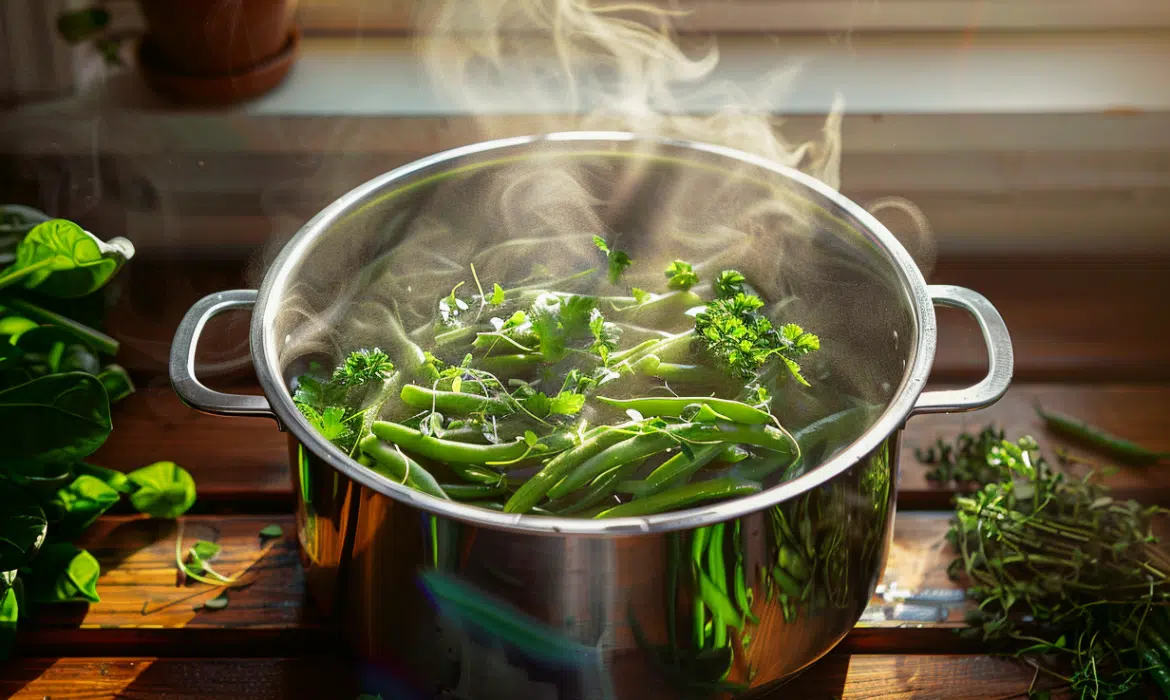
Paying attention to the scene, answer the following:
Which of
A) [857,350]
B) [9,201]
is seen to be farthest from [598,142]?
[9,201]

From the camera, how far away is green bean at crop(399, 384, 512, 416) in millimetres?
1104

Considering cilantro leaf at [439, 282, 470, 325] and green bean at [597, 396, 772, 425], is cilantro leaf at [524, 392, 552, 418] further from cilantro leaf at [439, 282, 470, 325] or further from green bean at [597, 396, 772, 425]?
cilantro leaf at [439, 282, 470, 325]

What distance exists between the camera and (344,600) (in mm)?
1039

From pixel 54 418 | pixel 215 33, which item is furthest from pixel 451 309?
pixel 215 33

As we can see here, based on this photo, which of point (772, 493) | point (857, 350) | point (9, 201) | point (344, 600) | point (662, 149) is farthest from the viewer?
point (9, 201)

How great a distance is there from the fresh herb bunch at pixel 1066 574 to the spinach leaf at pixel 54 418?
920 millimetres

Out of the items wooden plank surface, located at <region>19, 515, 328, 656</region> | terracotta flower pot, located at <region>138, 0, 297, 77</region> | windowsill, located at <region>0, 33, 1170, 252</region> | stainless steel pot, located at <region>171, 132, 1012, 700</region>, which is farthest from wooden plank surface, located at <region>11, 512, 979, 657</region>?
terracotta flower pot, located at <region>138, 0, 297, 77</region>

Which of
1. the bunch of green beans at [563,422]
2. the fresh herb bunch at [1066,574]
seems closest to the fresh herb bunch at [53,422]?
the bunch of green beans at [563,422]

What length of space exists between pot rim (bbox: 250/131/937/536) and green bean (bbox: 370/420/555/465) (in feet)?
0.42

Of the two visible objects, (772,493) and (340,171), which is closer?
(772,493)

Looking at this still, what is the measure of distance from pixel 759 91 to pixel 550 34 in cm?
39

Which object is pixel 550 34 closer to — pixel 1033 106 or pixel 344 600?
pixel 1033 106

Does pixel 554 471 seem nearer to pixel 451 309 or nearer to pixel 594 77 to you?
pixel 451 309

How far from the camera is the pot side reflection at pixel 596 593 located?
88 centimetres
